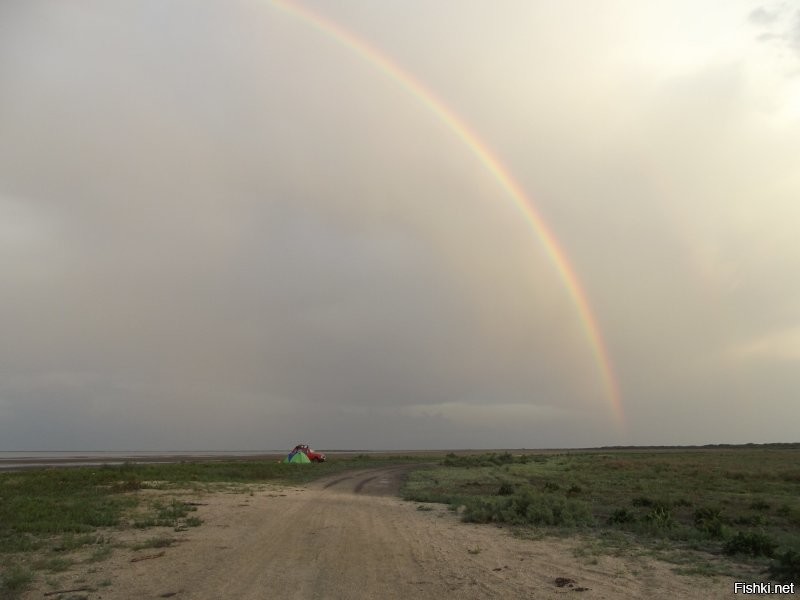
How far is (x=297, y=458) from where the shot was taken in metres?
69.1

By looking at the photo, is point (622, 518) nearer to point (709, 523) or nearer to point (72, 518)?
point (709, 523)

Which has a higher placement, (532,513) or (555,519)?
(532,513)

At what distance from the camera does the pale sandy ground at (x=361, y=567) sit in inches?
413

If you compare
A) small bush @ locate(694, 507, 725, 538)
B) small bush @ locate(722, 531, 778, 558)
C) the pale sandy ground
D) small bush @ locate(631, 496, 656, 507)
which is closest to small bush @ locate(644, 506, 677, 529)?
small bush @ locate(694, 507, 725, 538)

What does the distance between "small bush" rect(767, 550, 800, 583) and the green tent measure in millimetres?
60893

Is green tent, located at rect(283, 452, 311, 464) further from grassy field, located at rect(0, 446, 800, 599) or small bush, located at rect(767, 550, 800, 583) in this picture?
small bush, located at rect(767, 550, 800, 583)

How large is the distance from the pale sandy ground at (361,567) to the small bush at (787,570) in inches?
36.3

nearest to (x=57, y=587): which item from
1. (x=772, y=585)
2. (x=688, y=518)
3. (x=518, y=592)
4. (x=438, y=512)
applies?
(x=518, y=592)

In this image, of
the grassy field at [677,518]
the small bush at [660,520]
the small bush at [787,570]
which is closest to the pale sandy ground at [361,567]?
the small bush at [787,570]

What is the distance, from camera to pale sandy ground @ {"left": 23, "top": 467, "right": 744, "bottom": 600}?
10.5m

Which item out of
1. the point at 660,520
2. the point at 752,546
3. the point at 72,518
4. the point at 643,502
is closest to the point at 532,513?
the point at 660,520

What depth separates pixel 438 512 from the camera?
23812 millimetres

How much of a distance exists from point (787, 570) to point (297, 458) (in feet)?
206

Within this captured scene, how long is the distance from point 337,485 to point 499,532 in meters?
23.7
